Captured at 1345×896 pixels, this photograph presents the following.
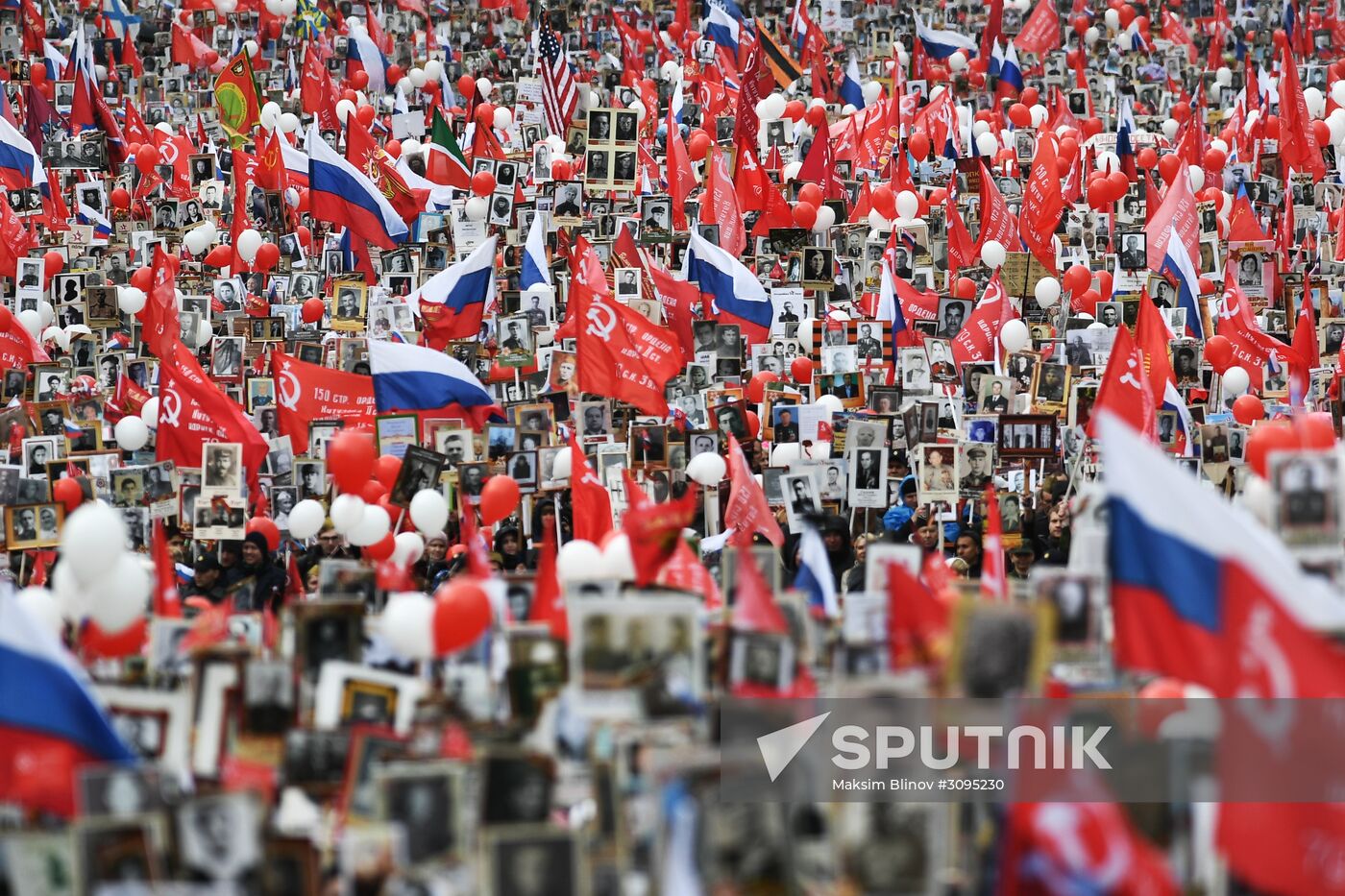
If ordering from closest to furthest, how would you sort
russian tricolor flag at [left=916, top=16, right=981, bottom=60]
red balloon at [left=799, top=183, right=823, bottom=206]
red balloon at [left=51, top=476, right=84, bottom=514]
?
1. red balloon at [left=51, top=476, right=84, bottom=514]
2. red balloon at [left=799, top=183, right=823, bottom=206]
3. russian tricolor flag at [left=916, top=16, right=981, bottom=60]

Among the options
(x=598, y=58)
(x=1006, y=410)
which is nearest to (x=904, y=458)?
(x=1006, y=410)

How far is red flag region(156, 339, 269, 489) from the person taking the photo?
1233 centimetres

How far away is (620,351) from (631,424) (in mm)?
643

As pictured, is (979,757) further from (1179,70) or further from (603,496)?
(1179,70)

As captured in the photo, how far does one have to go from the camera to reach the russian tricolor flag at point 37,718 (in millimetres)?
5398

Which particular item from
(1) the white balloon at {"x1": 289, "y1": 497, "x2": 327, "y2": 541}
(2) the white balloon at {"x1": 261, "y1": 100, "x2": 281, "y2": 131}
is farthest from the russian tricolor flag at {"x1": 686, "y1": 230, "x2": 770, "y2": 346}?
(2) the white balloon at {"x1": 261, "y1": 100, "x2": 281, "y2": 131}

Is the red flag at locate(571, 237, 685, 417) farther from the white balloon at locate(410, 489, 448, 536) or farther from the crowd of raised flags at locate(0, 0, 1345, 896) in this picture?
the white balloon at locate(410, 489, 448, 536)

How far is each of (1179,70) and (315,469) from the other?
61.6 ft

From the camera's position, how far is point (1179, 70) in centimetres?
2772

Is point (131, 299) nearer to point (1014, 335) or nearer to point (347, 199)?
point (347, 199)

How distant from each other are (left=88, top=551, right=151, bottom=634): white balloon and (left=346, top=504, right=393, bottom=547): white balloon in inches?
129

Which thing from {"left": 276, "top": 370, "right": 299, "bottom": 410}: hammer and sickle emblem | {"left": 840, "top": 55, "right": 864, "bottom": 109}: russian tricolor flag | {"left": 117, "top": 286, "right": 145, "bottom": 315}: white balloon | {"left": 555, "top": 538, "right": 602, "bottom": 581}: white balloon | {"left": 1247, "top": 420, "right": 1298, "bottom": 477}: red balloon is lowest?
{"left": 555, "top": 538, "right": 602, "bottom": 581}: white balloon

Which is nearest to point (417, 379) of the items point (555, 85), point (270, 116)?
point (555, 85)

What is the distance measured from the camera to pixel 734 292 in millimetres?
14914
